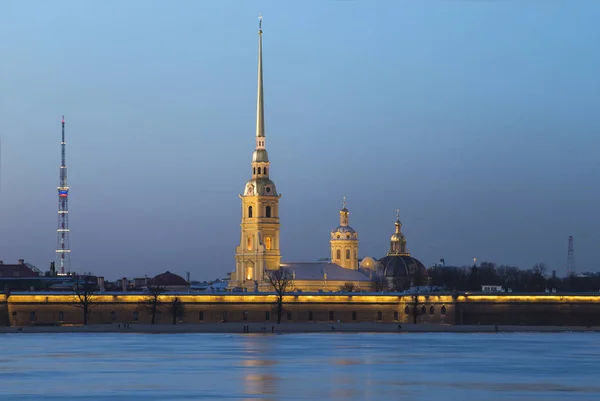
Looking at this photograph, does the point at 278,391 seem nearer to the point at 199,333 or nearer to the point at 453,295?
the point at 199,333

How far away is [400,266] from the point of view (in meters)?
190

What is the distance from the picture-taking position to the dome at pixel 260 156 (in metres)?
171

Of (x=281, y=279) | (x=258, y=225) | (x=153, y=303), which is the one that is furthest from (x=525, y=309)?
(x=258, y=225)

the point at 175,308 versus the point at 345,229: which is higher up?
the point at 345,229

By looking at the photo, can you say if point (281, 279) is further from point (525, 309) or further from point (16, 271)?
point (525, 309)

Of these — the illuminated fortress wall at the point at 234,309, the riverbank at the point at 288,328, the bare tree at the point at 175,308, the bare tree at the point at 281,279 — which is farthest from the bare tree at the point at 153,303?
the bare tree at the point at 281,279

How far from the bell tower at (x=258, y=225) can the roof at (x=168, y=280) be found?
27.1 feet

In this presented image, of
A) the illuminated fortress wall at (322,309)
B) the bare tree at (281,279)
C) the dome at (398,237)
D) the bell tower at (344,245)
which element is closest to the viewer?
the illuminated fortress wall at (322,309)

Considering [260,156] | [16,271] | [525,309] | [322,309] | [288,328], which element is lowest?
[288,328]

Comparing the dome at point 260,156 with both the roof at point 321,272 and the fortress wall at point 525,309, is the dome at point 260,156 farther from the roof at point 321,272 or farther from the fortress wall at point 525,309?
the fortress wall at point 525,309

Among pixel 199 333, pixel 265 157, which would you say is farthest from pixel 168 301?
pixel 265 157

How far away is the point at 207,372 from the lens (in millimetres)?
66750

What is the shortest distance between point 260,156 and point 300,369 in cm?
10400

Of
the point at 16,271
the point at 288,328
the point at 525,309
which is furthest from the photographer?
the point at 16,271
